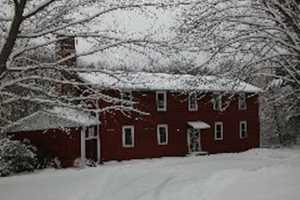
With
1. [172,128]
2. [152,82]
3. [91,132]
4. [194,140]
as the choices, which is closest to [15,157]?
[91,132]

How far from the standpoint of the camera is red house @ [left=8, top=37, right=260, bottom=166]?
3725 cm

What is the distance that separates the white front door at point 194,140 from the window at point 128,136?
18.9 feet

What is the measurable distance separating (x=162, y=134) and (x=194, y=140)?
3473 mm

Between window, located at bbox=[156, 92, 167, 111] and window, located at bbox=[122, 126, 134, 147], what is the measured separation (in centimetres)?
332

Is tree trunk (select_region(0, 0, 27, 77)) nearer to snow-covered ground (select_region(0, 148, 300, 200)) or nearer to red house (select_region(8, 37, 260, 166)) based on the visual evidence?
snow-covered ground (select_region(0, 148, 300, 200))

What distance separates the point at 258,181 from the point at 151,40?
4882mm

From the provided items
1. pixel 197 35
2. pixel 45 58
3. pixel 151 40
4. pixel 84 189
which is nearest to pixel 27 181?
pixel 84 189

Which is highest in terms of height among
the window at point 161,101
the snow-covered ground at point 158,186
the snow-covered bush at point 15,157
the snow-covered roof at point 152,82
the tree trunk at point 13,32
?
the tree trunk at point 13,32


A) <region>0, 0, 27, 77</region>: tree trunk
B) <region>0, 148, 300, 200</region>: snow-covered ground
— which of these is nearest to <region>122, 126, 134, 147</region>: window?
<region>0, 148, 300, 200</region>: snow-covered ground

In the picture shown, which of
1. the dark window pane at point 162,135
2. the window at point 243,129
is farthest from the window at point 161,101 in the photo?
the window at point 243,129

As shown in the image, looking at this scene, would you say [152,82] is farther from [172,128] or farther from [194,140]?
[194,140]

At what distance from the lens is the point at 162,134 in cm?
4306

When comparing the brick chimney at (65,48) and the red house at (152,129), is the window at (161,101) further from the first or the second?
the brick chimney at (65,48)

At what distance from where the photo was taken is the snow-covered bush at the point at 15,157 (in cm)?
3247
